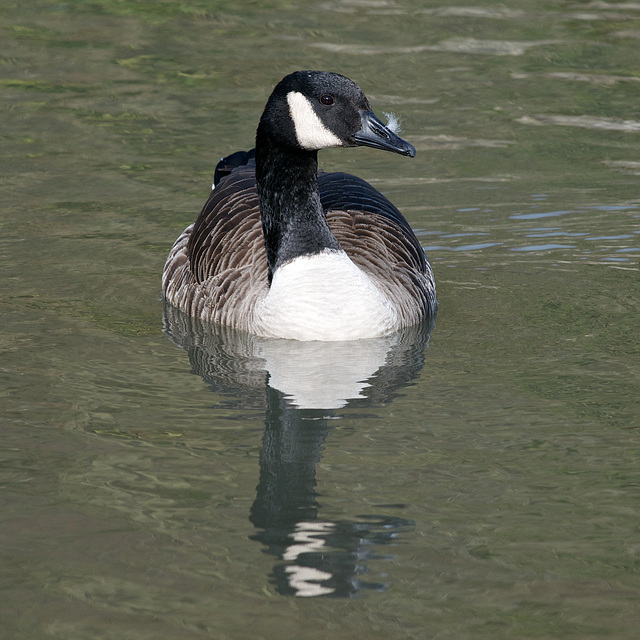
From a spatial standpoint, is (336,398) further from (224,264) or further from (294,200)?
(224,264)

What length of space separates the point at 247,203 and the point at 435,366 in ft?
8.80

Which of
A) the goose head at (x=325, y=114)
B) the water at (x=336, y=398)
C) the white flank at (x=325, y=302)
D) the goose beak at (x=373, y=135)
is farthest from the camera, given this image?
the white flank at (x=325, y=302)

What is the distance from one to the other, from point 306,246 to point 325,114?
3.62ft

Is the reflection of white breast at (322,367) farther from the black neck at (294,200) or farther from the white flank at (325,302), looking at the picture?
the black neck at (294,200)

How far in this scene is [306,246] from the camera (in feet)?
31.4

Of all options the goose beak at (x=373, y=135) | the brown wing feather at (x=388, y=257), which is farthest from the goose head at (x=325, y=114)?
the brown wing feather at (x=388, y=257)

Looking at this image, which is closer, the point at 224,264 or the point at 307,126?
the point at 307,126

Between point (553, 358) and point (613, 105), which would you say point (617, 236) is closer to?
point (553, 358)

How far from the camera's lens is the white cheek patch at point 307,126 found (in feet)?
29.9

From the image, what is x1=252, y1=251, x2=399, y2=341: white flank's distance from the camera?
938cm

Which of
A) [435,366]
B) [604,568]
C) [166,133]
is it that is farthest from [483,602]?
[166,133]

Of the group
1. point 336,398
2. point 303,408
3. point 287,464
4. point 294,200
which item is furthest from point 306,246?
point 287,464

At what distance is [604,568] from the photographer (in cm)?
601

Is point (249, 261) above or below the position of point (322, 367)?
above
